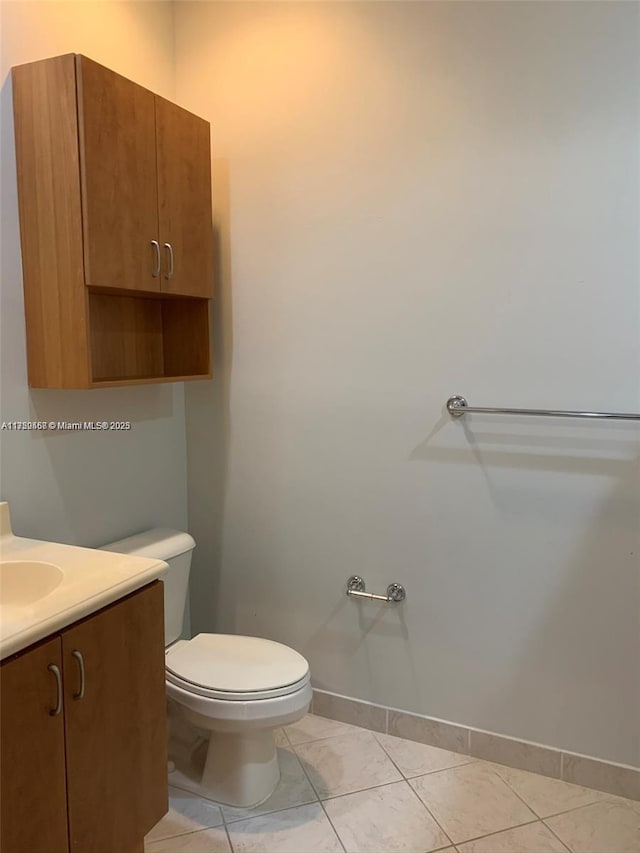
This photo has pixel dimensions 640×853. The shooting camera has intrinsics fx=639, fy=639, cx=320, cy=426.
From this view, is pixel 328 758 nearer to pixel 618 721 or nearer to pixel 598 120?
pixel 618 721

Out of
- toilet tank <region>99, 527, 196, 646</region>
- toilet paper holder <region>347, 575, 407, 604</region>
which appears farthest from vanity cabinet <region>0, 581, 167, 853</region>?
toilet paper holder <region>347, 575, 407, 604</region>

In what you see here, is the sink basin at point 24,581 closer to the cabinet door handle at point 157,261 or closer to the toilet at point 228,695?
the toilet at point 228,695

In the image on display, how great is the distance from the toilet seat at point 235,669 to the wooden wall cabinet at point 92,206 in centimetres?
86

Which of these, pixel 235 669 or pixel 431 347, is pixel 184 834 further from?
pixel 431 347

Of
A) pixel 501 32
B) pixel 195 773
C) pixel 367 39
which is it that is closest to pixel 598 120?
pixel 501 32

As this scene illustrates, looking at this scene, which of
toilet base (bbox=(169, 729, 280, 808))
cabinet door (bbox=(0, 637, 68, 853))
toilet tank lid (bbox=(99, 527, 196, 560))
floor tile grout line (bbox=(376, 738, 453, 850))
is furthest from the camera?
toilet tank lid (bbox=(99, 527, 196, 560))

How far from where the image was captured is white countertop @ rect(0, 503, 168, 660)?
120 cm

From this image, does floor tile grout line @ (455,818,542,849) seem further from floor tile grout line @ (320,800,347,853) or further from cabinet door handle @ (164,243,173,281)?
cabinet door handle @ (164,243,173,281)

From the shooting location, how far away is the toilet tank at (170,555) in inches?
80.3

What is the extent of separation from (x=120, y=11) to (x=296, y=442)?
4.93 feet

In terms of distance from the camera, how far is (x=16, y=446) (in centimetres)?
176

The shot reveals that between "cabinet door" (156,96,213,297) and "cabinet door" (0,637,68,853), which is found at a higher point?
"cabinet door" (156,96,213,297)

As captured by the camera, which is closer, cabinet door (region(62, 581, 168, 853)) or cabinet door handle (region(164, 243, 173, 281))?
cabinet door (region(62, 581, 168, 853))

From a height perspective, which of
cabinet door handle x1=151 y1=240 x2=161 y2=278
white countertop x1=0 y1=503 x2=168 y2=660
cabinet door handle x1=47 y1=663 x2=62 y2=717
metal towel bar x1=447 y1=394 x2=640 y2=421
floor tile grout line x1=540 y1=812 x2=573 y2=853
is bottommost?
floor tile grout line x1=540 y1=812 x2=573 y2=853
